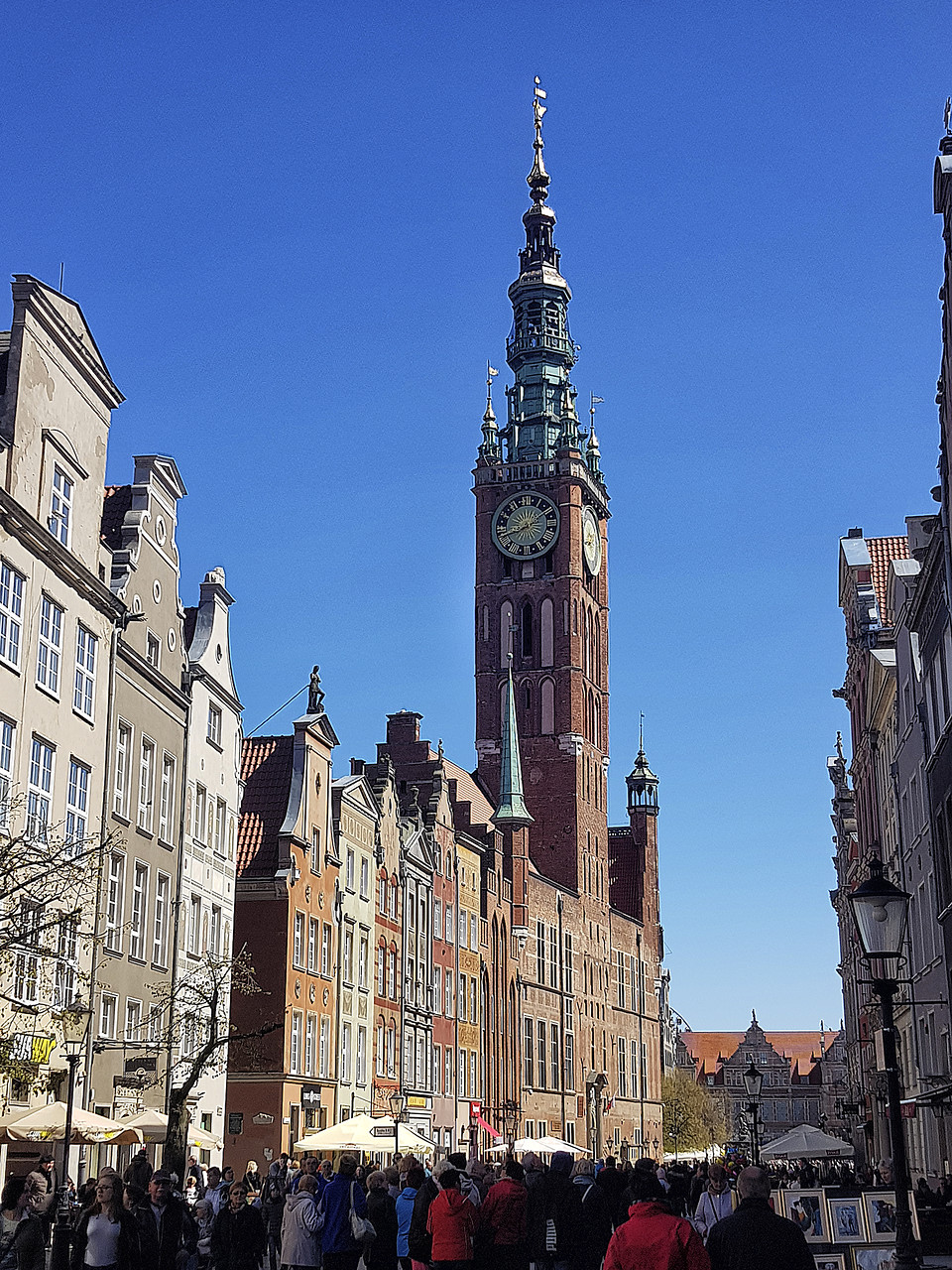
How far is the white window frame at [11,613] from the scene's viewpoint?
26500 millimetres

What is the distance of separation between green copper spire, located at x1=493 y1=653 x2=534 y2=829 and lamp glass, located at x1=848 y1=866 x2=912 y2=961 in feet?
221

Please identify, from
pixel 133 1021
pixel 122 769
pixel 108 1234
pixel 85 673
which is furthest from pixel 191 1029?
pixel 108 1234

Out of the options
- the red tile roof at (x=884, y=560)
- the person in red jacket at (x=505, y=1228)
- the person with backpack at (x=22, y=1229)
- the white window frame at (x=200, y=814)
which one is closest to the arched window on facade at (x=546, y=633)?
the red tile roof at (x=884, y=560)

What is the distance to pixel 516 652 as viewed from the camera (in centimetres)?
9612

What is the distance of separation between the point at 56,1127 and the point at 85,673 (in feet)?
31.5

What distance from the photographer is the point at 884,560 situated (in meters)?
50.2

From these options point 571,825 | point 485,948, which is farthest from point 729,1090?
point 485,948

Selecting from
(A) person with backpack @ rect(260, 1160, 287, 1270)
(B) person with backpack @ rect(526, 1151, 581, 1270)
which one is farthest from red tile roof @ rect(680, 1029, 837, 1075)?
(B) person with backpack @ rect(526, 1151, 581, 1270)

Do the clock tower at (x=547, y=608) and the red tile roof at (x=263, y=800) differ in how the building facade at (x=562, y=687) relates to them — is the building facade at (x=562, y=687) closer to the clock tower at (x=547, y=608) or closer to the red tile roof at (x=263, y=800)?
the clock tower at (x=547, y=608)

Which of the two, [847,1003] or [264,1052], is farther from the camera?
[847,1003]

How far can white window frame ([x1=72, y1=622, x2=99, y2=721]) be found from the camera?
98.6ft

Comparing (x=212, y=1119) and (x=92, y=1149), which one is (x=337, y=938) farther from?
(x=92, y=1149)

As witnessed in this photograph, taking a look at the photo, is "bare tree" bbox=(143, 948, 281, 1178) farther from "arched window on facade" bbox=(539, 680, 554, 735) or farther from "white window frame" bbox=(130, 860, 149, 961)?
"arched window on facade" bbox=(539, 680, 554, 735)

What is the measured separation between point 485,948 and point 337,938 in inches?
944
